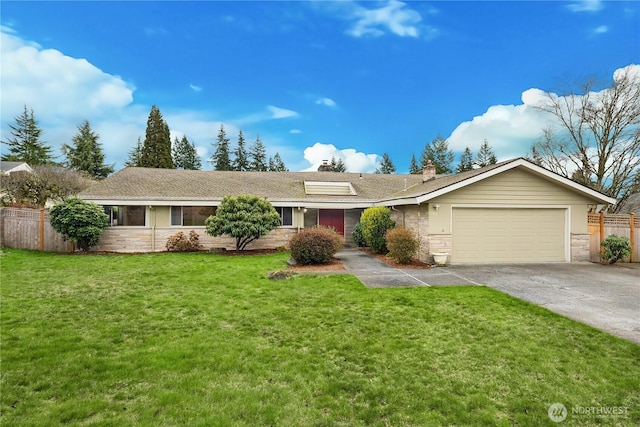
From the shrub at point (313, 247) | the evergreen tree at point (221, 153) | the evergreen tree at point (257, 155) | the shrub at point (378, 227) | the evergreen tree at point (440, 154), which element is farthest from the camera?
the evergreen tree at point (257, 155)

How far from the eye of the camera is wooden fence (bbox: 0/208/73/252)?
13273mm

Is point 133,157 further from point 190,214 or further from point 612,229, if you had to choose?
point 612,229

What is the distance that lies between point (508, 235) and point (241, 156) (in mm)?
40699

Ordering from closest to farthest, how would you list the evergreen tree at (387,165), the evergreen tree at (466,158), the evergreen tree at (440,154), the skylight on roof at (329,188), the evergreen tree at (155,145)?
the skylight on roof at (329,188) → the evergreen tree at (155,145) → the evergreen tree at (440,154) → the evergreen tree at (466,158) → the evergreen tree at (387,165)

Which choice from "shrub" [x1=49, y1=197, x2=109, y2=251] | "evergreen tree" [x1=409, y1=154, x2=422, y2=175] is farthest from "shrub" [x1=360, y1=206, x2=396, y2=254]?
"evergreen tree" [x1=409, y1=154, x2=422, y2=175]

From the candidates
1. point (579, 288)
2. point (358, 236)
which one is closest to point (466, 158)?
point (358, 236)

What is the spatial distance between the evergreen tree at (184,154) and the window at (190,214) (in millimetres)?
34555

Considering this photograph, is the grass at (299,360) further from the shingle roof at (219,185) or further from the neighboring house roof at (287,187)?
the shingle roof at (219,185)

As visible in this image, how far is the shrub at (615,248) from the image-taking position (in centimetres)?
1099

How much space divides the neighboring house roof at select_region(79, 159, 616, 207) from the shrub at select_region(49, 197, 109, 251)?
3.39 feet

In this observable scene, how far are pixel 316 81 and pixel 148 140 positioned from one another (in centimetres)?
2358

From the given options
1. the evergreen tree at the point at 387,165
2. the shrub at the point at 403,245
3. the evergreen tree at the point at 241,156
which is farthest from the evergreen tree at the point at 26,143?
the evergreen tree at the point at 387,165

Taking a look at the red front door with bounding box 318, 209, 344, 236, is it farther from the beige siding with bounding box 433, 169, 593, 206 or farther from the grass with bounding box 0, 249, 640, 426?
the grass with bounding box 0, 249, 640, 426

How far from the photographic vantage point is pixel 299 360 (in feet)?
13.0
